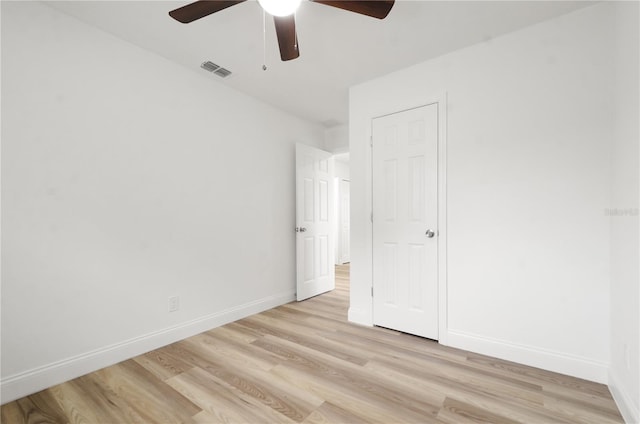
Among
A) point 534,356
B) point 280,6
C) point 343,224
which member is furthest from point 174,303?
point 343,224

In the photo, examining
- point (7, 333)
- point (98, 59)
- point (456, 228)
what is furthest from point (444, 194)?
point (7, 333)

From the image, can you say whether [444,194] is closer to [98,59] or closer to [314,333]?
[314,333]

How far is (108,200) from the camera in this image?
221cm

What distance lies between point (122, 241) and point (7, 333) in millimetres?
800

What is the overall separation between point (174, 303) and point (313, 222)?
2023 mm

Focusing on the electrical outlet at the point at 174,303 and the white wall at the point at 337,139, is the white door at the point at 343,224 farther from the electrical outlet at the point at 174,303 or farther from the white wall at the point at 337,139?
the electrical outlet at the point at 174,303

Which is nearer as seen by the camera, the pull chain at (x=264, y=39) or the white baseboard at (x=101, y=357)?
the white baseboard at (x=101, y=357)

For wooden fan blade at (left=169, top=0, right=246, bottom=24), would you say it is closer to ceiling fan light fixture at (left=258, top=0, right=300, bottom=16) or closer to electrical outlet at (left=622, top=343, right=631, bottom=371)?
ceiling fan light fixture at (left=258, top=0, right=300, bottom=16)

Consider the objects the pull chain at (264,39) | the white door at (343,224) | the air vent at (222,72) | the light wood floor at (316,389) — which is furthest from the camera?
the white door at (343,224)

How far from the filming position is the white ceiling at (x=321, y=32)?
1.98 meters

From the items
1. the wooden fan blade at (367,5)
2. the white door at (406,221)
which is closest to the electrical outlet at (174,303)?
the white door at (406,221)

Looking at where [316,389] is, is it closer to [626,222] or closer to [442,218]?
[442,218]

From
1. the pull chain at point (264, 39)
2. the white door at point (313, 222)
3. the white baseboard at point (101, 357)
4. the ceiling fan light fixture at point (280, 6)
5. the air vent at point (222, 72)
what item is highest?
the pull chain at point (264, 39)

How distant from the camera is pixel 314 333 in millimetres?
2748
